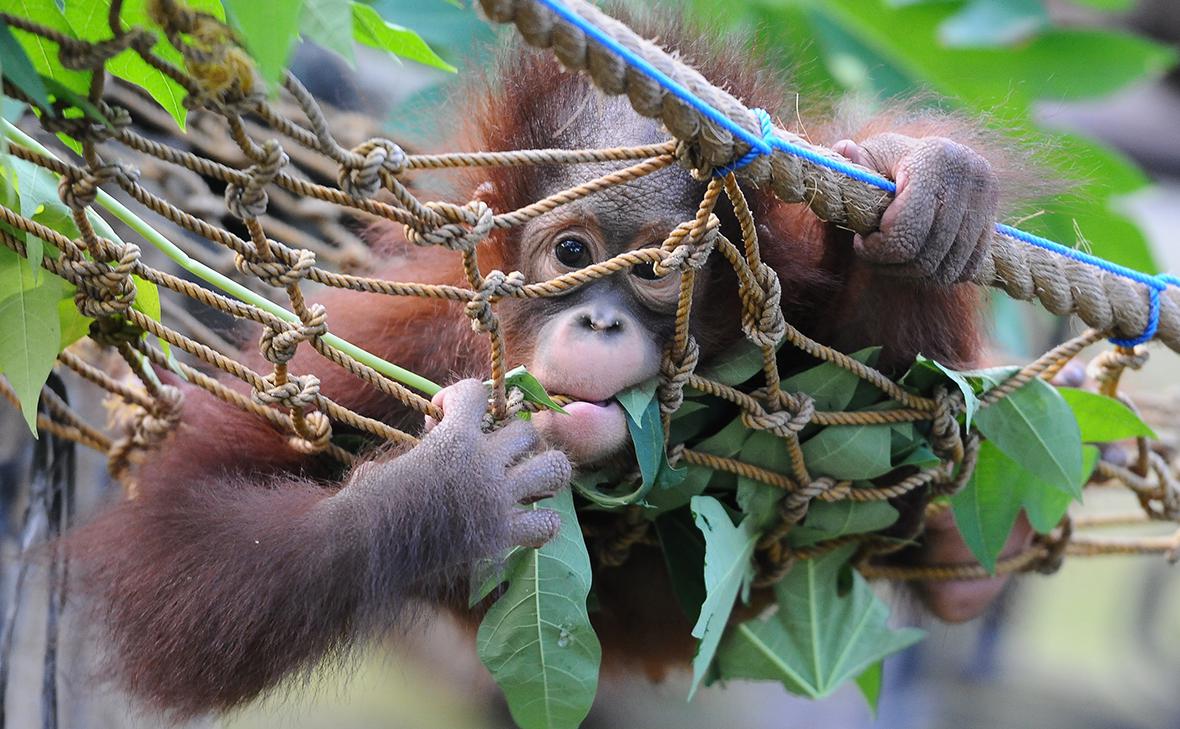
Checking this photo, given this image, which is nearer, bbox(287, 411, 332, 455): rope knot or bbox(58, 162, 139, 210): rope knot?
bbox(58, 162, 139, 210): rope knot

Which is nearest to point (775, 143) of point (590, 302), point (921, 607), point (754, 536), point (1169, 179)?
point (590, 302)

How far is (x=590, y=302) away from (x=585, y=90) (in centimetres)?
46

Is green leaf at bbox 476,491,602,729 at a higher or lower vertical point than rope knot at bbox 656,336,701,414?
lower

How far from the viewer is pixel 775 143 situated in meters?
1.69

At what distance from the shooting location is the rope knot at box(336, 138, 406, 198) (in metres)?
1.52

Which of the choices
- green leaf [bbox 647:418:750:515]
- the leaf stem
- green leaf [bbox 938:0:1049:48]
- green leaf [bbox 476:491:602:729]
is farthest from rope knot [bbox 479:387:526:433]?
green leaf [bbox 938:0:1049:48]

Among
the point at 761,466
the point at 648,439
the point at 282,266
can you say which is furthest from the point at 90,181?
the point at 761,466

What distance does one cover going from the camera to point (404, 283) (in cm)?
178

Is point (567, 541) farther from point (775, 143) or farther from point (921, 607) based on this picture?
point (921, 607)

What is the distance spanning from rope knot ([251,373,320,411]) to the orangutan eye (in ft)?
1.90

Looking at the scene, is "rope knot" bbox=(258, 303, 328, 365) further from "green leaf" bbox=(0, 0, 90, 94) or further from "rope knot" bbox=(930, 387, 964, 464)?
"rope knot" bbox=(930, 387, 964, 464)

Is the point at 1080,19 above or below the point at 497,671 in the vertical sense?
below

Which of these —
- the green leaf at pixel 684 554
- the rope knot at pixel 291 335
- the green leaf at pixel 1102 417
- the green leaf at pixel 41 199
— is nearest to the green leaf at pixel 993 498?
the green leaf at pixel 1102 417

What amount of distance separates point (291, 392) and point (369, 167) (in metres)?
0.47
